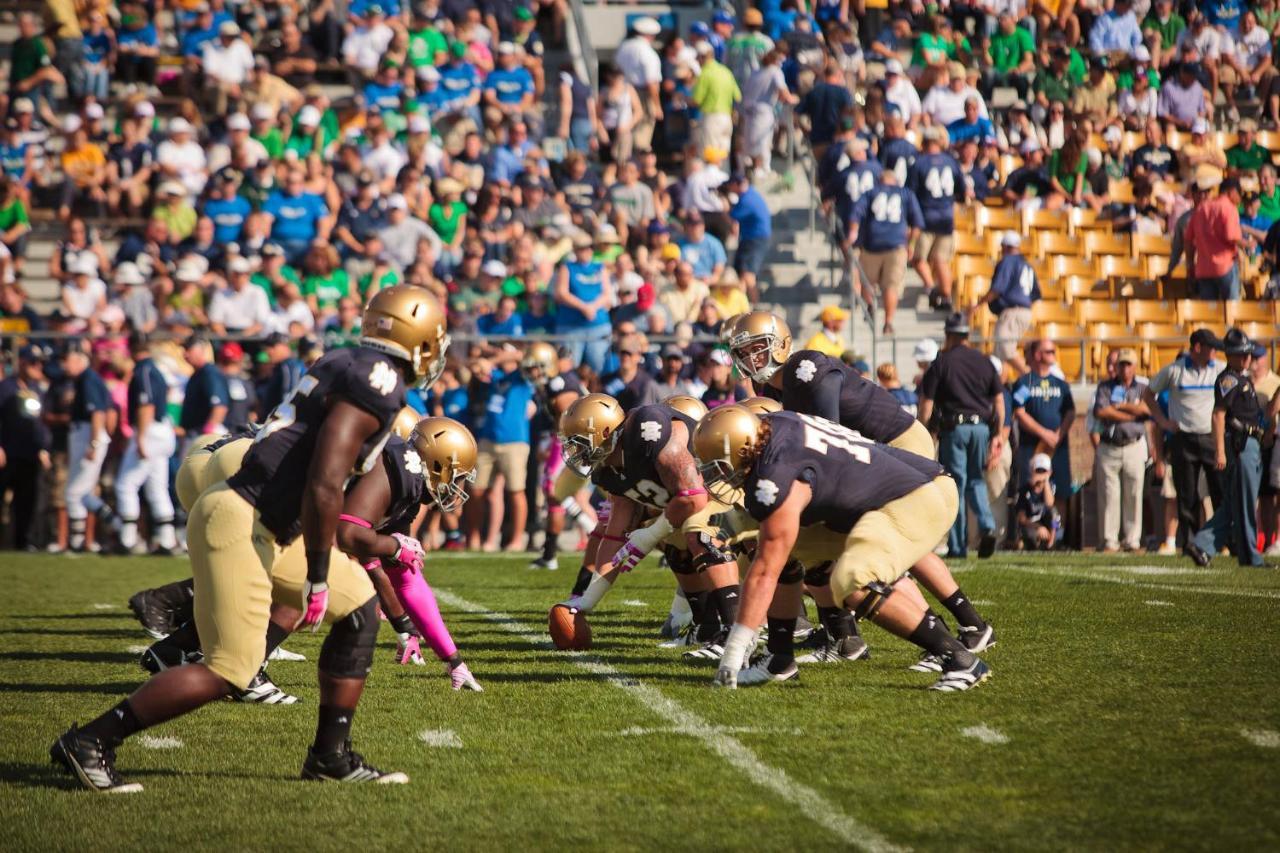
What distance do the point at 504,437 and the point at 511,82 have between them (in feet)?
17.9

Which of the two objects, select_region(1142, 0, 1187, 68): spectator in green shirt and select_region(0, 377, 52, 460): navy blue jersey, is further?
select_region(1142, 0, 1187, 68): spectator in green shirt

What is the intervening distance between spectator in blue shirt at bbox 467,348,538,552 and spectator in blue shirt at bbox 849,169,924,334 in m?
3.71

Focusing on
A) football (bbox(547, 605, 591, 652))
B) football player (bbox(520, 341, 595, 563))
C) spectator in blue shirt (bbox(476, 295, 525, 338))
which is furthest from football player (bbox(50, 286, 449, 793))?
spectator in blue shirt (bbox(476, 295, 525, 338))

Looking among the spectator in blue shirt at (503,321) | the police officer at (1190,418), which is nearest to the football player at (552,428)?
the spectator in blue shirt at (503,321)

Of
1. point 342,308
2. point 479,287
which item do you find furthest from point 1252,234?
point 342,308

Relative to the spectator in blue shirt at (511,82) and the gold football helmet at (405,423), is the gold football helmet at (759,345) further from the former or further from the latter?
the spectator in blue shirt at (511,82)

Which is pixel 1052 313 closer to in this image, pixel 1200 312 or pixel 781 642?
pixel 1200 312

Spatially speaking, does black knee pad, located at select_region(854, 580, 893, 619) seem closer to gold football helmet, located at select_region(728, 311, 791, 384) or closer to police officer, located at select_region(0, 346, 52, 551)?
gold football helmet, located at select_region(728, 311, 791, 384)

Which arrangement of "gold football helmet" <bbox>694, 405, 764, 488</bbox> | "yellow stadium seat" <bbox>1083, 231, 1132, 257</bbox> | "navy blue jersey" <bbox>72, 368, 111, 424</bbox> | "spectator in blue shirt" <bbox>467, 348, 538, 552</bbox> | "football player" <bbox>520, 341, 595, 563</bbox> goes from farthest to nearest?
"yellow stadium seat" <bbox>1083, 231, 1132, 257</bbox>
"spectator in blue shirt" <bbox>467, 348, 538, 552</bbox>
"navy blue jersey" <bbox>72, 368, 111, 424</bbox>
"football player" <bbox>520, 341, 595, 563</bbox>
"gold football helmet" <bbox>694, 405, 764, 488</bbox>

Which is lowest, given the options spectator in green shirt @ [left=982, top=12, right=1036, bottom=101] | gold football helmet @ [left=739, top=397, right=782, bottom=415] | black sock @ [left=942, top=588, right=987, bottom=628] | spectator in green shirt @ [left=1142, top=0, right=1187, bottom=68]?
black sock @ [left=942, top=588, right=987, bottom=628]

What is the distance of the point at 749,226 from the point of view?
55.9ft

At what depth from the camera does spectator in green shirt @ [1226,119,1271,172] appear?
19.0 m

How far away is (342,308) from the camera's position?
602 inches

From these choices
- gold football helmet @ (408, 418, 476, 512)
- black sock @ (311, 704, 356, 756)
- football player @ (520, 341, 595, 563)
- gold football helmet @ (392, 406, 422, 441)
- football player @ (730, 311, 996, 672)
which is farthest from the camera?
football player @ (520, 341, 595, 563)
